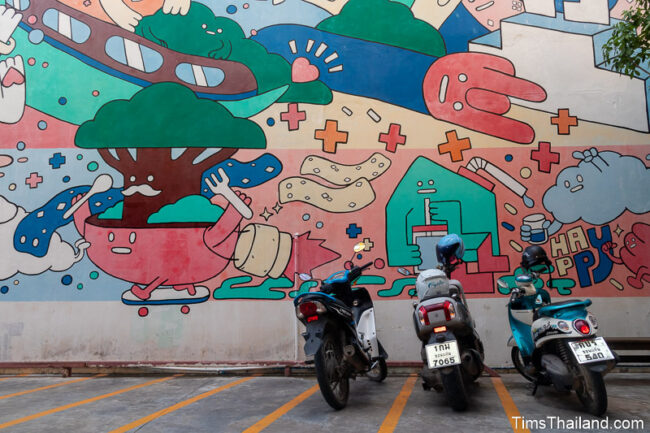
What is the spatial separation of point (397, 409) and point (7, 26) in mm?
7840

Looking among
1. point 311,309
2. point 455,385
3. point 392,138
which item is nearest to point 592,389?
point 455,385

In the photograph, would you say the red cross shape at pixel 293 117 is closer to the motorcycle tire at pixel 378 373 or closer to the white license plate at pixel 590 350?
the motorcycle tire at pixel 378 373

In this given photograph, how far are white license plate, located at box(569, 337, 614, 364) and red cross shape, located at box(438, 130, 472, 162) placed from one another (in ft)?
11.4

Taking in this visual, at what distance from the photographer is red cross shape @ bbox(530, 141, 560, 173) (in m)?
6.52

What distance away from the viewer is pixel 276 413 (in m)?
3.94

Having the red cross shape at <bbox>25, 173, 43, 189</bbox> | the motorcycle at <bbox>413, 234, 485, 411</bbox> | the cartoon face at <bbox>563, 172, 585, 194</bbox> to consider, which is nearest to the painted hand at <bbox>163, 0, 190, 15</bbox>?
the red cross shape at <bbox>25, 173, 43, 189</bbox>

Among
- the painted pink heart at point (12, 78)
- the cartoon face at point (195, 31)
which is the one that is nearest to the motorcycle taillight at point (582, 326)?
the cartoon face at point (195, 31)

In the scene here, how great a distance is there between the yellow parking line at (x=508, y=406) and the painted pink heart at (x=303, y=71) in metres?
4.71

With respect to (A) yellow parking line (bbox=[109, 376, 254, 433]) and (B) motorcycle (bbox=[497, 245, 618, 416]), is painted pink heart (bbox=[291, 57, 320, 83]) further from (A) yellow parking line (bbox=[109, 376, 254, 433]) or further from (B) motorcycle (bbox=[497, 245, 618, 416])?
(B) motorcycle (bbox=[497, 245, 618, 416])

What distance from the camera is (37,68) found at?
23.3 ft

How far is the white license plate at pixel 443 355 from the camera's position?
356 centimetres

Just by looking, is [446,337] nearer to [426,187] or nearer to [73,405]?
[426,187]

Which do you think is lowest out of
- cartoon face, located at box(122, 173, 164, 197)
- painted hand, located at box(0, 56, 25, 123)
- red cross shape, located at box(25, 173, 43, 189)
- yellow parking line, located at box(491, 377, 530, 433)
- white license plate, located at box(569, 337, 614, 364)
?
yellow parking line, located at box(491, 377, 530, 433)

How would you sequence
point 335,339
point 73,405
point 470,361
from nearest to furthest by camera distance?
→ point 470,361 < point 335,339 < point 73,405
